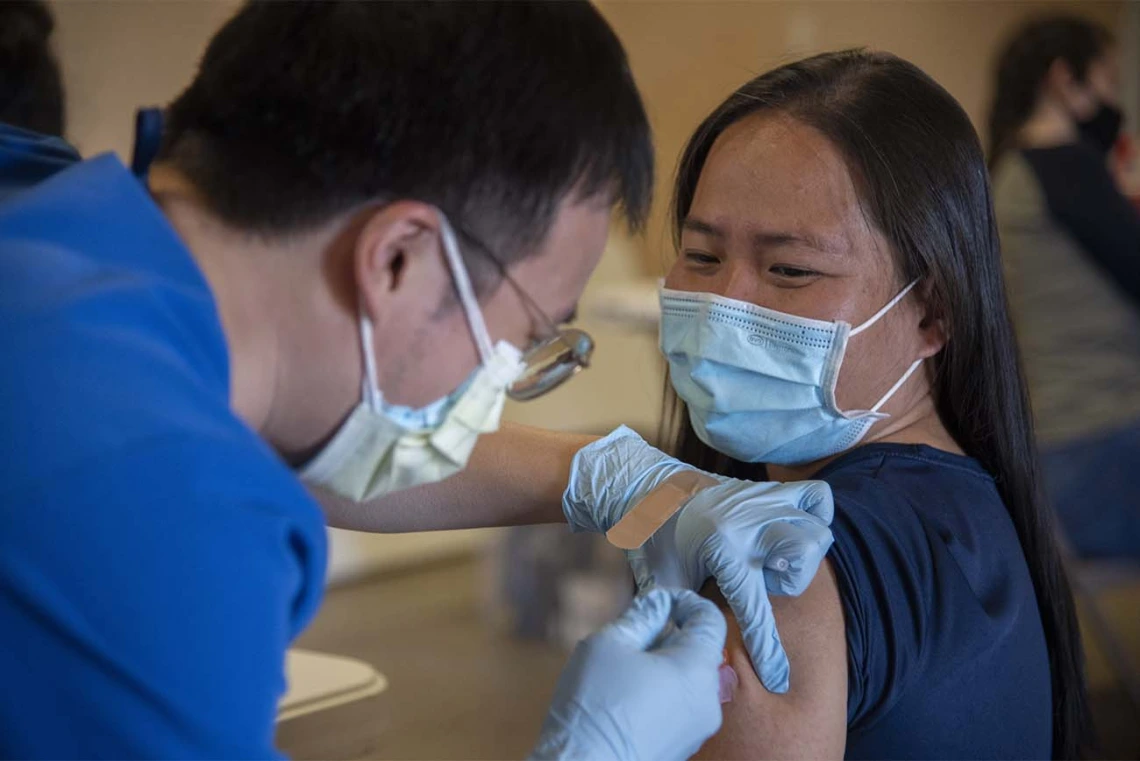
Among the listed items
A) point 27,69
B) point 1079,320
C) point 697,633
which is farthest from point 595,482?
point 1079,320

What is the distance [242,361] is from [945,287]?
2.69 feet

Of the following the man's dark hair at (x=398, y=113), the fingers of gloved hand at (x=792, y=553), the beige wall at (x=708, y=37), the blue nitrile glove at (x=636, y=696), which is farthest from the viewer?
the beige wall at (x=708, y=37)

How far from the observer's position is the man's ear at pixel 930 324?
139 cm

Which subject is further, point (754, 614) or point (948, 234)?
point (948, 234)

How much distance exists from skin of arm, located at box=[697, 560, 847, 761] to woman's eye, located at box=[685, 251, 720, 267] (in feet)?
1.40

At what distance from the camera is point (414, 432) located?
1013mm

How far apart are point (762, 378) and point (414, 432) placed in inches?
21.3

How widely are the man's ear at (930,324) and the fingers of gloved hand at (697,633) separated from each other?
1.68 feet

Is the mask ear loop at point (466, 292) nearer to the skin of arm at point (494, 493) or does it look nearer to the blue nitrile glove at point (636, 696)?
the blue nitrile glove at point (636, 696)

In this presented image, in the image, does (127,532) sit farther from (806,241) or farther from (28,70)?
(28,70)

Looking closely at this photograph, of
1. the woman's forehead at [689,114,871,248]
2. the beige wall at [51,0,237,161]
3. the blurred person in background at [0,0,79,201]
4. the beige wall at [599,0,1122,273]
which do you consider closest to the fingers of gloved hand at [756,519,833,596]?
the woman's forehead at [689,114,871,248]

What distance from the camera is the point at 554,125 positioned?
925mm

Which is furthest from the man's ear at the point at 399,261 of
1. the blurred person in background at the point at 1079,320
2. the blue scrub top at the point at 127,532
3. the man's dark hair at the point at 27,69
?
the blurred person in background at the point at 1079,320

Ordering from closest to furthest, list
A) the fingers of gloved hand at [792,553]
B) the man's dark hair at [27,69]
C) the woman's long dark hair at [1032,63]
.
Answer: the fingers of gloved hand at [792,553]
the man's dark hair at [27,69]
the woman's long dark hair at [1032,63]
